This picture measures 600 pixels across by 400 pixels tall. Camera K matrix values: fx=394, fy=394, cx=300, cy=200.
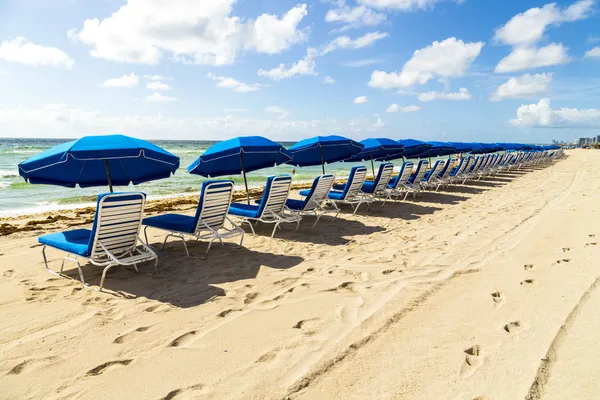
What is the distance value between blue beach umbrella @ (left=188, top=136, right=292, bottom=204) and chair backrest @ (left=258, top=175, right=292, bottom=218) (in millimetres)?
862

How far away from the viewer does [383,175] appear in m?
8.93

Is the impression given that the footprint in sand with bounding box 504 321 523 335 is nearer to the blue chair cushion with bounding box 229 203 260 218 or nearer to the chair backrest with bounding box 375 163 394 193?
the blue chair cushion with bounding box 229 203 260 218

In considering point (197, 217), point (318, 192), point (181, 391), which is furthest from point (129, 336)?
point (318, 192)

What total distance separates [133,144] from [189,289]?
2.00 meters

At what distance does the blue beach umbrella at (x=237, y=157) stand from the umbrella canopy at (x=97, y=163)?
0.79 meters

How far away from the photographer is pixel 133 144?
4809 millimetres

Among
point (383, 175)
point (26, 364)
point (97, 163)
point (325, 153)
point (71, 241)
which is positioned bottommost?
point (26, 364)

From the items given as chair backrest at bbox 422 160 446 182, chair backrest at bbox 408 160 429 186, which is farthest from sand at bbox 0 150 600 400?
chair backrest at bbox 422 160 446 182

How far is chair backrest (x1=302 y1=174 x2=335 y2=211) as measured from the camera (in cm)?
709

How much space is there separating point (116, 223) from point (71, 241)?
697 mm

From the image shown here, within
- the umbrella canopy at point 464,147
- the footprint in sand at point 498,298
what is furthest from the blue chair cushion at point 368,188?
the umbrella canopy at point 464,147

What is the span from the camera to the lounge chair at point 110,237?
3.96 meters

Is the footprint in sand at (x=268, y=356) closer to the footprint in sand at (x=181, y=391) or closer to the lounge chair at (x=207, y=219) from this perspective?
the footprint in sand at (x=181, y=391)

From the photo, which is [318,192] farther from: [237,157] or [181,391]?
[181,391]
